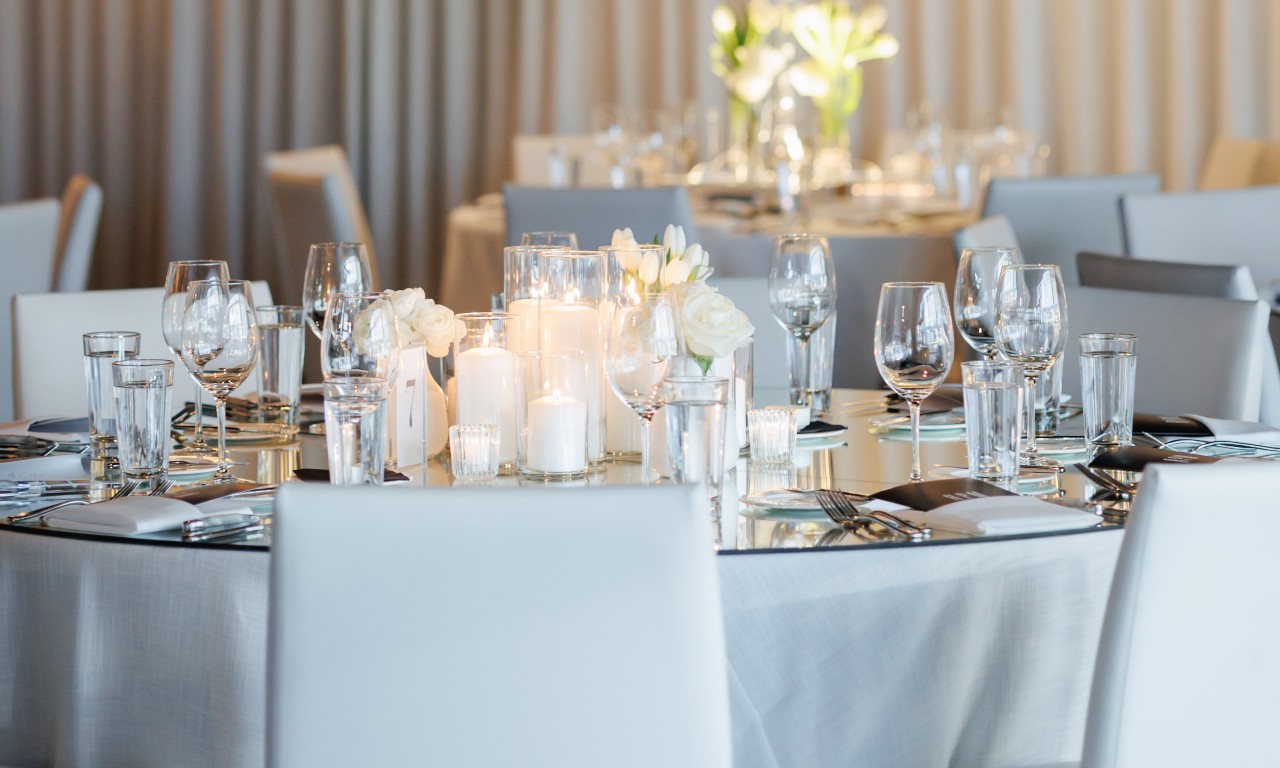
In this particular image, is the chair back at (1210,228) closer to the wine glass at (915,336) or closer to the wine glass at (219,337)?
the wine glass at (915,336)

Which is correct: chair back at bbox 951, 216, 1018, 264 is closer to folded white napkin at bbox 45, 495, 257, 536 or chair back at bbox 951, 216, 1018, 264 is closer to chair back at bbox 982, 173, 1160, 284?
chair back at bbox 982, 173, 1160, 284

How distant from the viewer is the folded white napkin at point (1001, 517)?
4.66 ft

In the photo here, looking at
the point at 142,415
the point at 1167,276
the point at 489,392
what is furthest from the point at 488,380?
the point at 1167,276

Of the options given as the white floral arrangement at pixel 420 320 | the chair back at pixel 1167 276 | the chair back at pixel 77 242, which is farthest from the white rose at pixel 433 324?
the chair back at pixel 77 242

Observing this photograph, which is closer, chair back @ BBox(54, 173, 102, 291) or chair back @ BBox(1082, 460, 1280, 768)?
chair back @ BBox(1082, 460, 1280, 768)

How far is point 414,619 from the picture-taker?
1105 millimetres

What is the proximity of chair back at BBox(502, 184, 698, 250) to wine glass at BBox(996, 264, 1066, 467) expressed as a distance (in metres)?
1.95

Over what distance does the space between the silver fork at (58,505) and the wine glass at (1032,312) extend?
104cm

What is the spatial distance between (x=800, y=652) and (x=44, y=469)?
3.04 feet

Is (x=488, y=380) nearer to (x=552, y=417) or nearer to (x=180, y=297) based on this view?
(x=552, y=417)

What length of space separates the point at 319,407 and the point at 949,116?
443cm

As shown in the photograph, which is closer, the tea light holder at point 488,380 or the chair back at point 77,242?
the tea light holder at point 488,380

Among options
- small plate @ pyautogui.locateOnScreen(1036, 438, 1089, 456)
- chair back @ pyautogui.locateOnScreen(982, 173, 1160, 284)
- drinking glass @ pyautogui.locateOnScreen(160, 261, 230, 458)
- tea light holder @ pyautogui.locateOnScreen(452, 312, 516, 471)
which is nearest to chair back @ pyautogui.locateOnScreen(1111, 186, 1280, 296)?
chair back @ pyautogui.locateOnScreen(982, 173, 1160, 284)

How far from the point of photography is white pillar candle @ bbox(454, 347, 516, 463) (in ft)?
5.76
